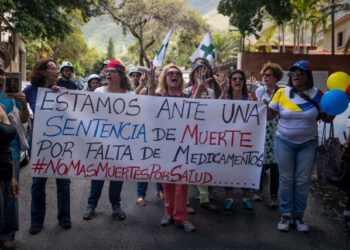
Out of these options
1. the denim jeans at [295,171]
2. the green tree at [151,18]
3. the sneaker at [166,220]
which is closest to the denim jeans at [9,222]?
the sneaker at [166,220]

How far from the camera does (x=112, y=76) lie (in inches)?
171

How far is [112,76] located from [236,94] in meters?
1.70

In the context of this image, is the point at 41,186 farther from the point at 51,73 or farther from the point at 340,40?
the point at 340,40

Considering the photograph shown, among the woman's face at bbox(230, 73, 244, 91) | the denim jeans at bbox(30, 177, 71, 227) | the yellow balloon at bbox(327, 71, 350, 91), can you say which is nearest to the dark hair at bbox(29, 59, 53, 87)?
the denim jeans at bbox(30, 177, 71, 227)

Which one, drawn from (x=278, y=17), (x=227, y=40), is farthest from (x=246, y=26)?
(x=227, y=40)

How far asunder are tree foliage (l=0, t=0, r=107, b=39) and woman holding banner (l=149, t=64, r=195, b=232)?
712 centimetres

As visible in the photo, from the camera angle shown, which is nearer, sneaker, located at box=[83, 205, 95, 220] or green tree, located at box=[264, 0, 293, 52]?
sneaker, located at box=[83, 205, 95, 220]

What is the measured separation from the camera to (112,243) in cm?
369

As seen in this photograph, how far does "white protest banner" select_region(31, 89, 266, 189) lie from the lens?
Answer: 3924 mm

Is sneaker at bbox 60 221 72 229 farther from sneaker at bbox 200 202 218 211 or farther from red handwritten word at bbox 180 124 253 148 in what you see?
sneaker at bbox 200 202 218 211

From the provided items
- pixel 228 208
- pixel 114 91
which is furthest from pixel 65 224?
pixel 228 208

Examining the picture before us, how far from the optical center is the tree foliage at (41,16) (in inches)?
435

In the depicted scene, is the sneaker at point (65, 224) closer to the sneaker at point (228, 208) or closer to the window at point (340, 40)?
the sneaker at point (228, 208)

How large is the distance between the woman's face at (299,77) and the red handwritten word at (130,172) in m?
1.46
